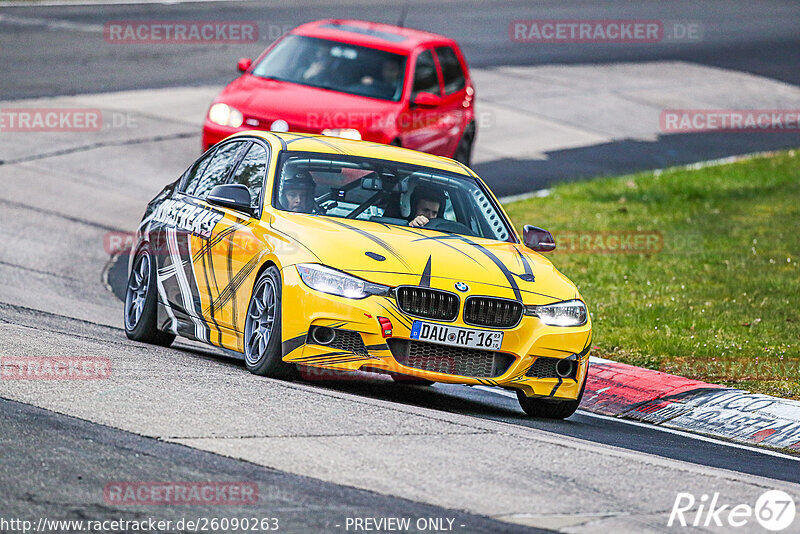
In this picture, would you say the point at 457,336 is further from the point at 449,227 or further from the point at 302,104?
the point at 302,104

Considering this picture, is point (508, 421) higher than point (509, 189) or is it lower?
higher

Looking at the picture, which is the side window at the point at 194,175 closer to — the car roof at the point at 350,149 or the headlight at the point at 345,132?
the car roof at the point at 350,149

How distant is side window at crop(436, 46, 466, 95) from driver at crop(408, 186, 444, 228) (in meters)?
8.55

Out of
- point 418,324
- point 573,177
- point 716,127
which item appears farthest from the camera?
point 716,127

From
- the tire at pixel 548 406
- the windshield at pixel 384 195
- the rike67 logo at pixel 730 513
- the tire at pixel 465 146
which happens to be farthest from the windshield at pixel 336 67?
the rike67 logo at pixel 730 513

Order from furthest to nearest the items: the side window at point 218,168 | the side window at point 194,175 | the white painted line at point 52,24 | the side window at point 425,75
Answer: the white painted line at point 52,24, the side window at point 425,75, the side window at point 194,175, the side window at point 218,168

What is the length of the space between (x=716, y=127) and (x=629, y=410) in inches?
729

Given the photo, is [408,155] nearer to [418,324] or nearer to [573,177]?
[418,324]

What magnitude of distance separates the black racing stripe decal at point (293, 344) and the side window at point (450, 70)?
33.4 ft

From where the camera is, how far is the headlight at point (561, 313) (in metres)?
8.95

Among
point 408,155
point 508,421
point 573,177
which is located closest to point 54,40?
point 573,177

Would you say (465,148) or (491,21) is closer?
(465,148)

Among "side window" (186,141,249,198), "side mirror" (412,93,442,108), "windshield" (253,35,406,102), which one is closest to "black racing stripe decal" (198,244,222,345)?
"side window" (186,141,249,198)

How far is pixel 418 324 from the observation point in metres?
8.59
